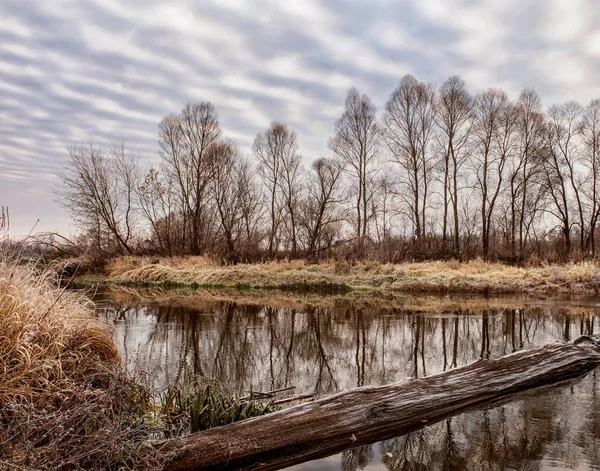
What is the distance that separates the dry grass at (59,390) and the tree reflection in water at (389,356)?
41.9 inches

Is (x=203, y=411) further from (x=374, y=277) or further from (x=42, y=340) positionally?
(x=374, y=277)

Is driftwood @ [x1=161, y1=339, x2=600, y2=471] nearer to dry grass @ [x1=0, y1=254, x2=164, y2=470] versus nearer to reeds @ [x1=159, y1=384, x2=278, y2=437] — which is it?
reeds @ [x1=159, y1=384, x2=278, y2=437]

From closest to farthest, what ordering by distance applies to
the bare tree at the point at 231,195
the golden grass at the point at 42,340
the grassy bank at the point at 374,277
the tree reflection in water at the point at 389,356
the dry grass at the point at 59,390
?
the dry grass at the point at 59,390 < the golden grass at the point at 42,340 < the tree reflection in water at the point at 389,356 < the grassy bank at the point at 374,277 < the bare tree at the point at 231,195

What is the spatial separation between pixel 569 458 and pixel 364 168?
96.6ft

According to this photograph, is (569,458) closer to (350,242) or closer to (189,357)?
(189,357)

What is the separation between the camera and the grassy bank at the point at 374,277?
20.4 metres

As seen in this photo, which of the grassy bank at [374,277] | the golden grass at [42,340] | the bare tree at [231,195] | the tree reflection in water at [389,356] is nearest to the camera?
the golden grass at [42,340]

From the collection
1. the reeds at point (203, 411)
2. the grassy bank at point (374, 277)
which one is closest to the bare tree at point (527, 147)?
the grassy bank at point (374, 277)

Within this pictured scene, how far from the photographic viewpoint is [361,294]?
20547mm

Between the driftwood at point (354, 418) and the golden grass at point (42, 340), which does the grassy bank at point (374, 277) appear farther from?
the golden grass at point (42, 340)

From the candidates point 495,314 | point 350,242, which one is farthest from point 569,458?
point 350,242

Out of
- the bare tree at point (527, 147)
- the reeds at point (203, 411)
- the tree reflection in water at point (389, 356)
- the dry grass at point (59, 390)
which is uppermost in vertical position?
the bare tree at point (527, 147)

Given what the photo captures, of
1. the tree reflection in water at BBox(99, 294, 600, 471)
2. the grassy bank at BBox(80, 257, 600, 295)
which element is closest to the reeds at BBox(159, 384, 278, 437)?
the tree reflection in water at BBox(99, 294, 600, 471)

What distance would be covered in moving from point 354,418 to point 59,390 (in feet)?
10.1
